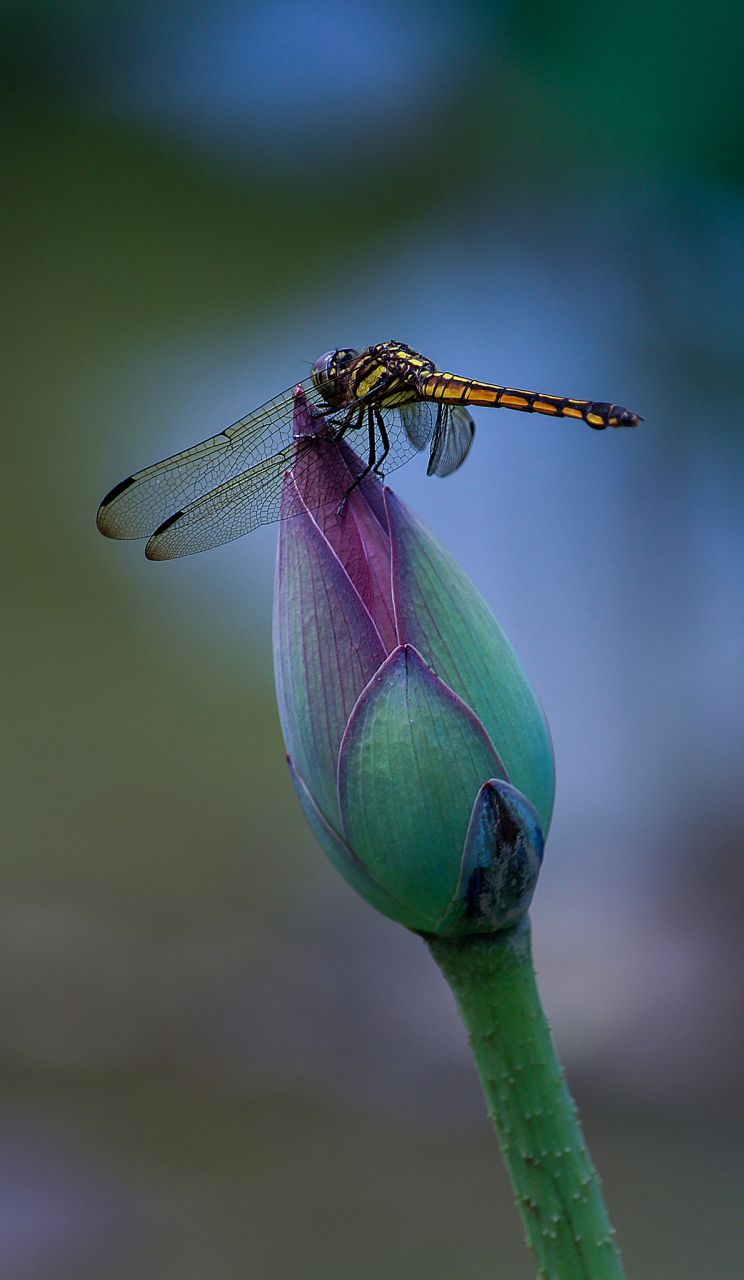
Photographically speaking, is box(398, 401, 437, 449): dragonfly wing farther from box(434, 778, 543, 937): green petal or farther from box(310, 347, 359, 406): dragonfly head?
box(434, 778, 543, 937): green petal

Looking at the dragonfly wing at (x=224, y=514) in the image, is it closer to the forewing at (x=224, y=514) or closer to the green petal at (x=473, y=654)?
the forewing at (x=224, y=514)

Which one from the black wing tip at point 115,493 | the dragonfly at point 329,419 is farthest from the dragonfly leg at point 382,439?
the black wing tip at point 115,493

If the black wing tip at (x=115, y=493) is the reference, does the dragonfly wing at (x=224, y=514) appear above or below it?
below

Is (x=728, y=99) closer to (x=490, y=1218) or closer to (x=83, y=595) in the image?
(x=83, y=595)

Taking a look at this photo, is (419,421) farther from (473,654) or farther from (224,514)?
(473,654)

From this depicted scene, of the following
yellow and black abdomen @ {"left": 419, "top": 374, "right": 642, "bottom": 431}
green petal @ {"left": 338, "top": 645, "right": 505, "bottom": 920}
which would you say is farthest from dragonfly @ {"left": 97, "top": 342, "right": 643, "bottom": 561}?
green petal @ {"left": 338, "top": 645, "right": 505, "bottom": 920}

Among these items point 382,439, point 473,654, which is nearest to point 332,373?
point 382,439

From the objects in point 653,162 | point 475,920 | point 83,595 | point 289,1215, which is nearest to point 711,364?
point 653,162
